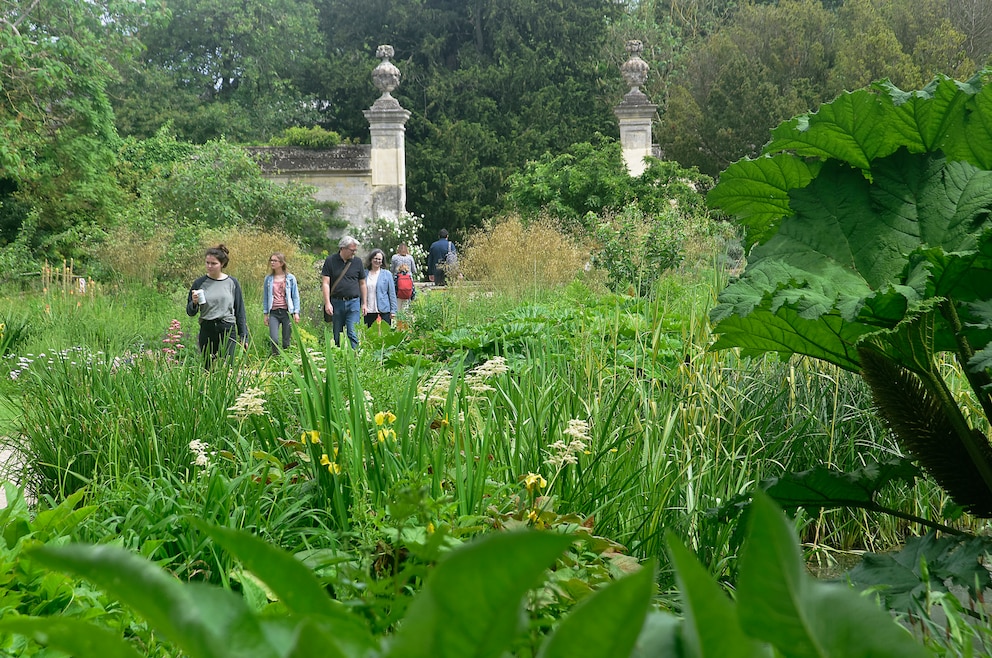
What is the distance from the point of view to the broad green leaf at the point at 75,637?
0.43m

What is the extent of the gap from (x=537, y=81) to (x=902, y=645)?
102 ft

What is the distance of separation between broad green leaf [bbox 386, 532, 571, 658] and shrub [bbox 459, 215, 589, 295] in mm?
11165

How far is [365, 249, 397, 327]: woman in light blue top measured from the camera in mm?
10812

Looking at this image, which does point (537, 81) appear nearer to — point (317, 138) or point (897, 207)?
point (317, 138)

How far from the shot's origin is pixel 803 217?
8.71 feet

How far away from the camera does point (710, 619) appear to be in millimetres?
427

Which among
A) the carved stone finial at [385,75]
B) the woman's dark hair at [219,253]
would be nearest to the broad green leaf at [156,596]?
the woman's dark hair at [219,253]

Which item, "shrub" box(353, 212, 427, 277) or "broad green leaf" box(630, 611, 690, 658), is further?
"shrub" box(353, 212, 427, 277)

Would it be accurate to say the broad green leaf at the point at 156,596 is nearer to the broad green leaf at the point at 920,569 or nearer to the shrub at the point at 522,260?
the broad green leaf at the point at 920,569

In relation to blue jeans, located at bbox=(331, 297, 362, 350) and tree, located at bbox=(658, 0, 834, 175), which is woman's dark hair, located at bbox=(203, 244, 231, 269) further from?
tree, located at bbox=(658, 0, 834, 175)

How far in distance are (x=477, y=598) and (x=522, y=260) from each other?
12.6 m

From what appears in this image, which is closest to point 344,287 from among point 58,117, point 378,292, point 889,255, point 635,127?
point 378,292

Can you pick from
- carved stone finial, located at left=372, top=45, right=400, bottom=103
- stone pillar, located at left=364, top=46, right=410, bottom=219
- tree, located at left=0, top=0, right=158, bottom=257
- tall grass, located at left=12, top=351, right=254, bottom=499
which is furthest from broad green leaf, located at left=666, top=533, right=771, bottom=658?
carved stone finial, located at left=372, top=45, right=400, bottom=103

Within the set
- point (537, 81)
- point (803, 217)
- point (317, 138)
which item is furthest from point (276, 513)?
point (537, 81)
